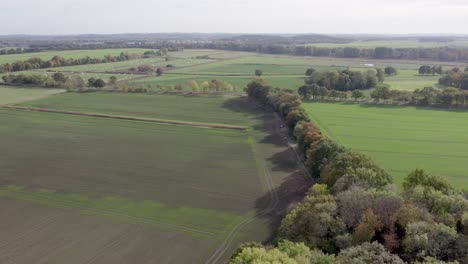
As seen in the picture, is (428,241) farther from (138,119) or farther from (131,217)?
(138,119)

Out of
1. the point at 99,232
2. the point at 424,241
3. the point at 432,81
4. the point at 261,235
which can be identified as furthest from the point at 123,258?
the point at 432,81

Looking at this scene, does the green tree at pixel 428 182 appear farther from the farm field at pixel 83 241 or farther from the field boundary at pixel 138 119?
the field boundary at pixel 138 119

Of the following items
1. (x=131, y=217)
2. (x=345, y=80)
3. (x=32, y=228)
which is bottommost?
(x=32, y=228)

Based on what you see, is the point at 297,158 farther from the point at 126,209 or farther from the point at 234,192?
the point at 126,209

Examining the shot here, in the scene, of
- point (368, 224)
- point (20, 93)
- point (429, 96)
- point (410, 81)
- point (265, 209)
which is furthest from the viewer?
point (410, 81)

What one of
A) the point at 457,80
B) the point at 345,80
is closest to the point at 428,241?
the point at 345,80

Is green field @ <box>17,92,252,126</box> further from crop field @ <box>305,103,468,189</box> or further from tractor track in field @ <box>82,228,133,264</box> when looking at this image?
tractor track in field @ <box>82,228,133,264</box>
